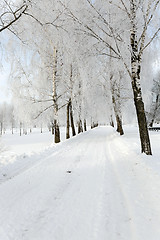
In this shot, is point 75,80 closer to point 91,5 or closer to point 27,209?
point 91,5

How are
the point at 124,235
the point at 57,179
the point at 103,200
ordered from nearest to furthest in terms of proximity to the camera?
the point at 124,235 → the point at 103,200 → the point at 57,179

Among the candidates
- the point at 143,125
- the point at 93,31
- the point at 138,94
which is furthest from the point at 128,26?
the point at 143,125

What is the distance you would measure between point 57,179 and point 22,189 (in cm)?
97

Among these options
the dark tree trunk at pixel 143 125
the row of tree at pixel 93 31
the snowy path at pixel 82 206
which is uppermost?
the row of tree at pixel 93 31

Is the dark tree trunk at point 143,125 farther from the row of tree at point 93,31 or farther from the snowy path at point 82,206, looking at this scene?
the snowy path at point 82,206

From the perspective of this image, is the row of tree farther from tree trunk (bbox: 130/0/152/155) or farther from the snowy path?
the snowy path

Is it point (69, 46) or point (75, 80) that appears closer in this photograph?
point (69, 46)

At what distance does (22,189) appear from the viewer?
363 cm

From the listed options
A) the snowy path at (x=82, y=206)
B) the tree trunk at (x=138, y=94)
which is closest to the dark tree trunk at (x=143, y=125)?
the tree trunk at (x=138, y=94)

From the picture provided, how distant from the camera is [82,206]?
279cm

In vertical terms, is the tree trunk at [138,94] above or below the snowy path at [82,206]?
above

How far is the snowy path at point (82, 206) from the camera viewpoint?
6.97 ft

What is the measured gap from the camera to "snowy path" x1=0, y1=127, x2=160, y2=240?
6.97 ft

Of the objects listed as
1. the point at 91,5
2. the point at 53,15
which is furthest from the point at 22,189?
the point at 91,5
